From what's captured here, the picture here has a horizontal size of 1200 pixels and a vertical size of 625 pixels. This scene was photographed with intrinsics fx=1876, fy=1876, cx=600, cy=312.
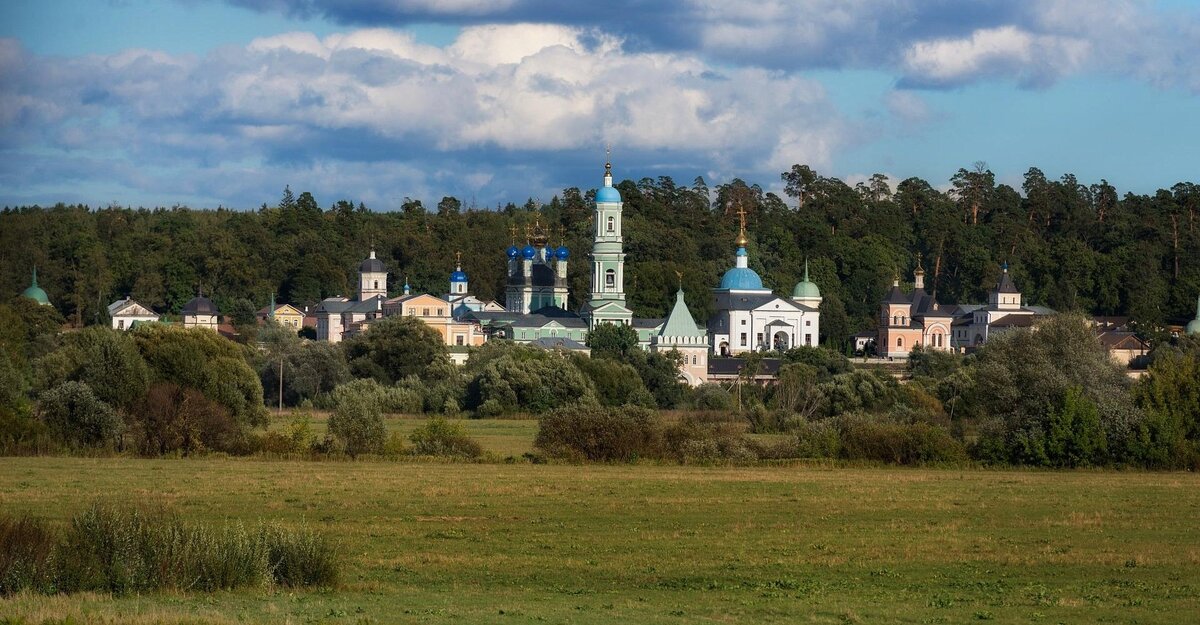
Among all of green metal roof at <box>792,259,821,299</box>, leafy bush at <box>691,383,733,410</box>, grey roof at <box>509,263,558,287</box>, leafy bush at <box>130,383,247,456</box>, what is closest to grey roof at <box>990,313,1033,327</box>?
green metal roof at <box>792,259,821,299</box>

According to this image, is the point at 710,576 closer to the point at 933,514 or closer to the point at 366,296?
the point at 933,514

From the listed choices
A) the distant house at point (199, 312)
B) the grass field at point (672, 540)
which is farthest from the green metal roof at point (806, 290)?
the grass field at point (672, 540)

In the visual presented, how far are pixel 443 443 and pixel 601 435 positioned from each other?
355cm

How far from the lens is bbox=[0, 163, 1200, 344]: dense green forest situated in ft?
393

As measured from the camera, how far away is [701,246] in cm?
13150

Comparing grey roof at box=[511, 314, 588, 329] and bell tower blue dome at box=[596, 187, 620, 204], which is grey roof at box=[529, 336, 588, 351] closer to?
grey roof at box=[511, 314, 588, 329]

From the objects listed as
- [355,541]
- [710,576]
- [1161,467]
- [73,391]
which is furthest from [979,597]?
[73,391]

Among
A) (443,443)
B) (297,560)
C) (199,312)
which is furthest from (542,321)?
(297,560)

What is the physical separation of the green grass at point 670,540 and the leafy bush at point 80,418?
8.31 ft

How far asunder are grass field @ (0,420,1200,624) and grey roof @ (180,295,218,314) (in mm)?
76995

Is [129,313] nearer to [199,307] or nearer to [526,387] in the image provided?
[199,307]

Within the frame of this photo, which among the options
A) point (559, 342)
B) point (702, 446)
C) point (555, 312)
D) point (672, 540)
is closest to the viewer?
point (672, 540)

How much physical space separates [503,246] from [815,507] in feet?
341

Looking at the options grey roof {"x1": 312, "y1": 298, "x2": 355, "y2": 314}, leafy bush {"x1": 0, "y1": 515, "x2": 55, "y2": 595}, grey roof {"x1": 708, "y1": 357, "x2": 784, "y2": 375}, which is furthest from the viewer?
grey roof {"x1": 312, "y1": 298, "x2": 355, "y2": 314}
